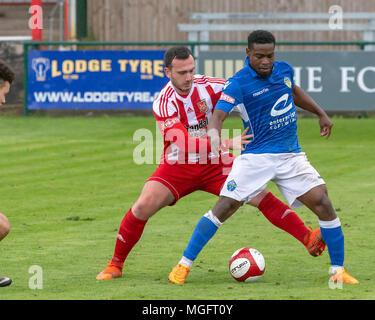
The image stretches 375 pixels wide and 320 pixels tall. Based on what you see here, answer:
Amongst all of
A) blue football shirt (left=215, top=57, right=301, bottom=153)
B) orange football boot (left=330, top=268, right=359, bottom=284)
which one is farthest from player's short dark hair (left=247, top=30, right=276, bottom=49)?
orange football boot (left=330, top=268, right=359, bottom=284)

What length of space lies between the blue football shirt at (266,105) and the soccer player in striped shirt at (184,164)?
47cm

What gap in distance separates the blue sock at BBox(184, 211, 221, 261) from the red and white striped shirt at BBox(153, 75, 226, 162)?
2.27ft

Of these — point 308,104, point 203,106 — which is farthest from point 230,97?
point 308,104

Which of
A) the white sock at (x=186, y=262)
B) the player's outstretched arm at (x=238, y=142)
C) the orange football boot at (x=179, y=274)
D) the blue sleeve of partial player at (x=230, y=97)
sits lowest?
the orange football boot at (x=179, y=274)

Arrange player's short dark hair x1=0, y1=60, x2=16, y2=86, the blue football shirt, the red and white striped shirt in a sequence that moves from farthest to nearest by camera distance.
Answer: the red and white striped shirt
the blue football shirt
player's short dark hair x1=0, y1=60, x2=16, y2=86

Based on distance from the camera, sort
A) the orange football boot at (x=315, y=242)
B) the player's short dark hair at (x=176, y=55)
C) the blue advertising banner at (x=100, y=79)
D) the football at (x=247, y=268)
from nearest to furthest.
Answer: the football at (x=247, y=268) < the orange football boot at (x=315, y=242) < the player's short dark hair at (x=176, y=55) < the blue advertising banner at (x=100, y=79)

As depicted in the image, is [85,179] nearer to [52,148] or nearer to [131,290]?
[52,148]

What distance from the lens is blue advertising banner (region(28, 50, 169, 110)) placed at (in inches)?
814

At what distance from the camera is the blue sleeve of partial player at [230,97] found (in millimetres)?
6988

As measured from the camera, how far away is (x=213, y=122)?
6.97 metres

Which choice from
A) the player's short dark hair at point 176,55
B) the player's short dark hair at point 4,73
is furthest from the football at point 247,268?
the player's short dark hair at point 4,73

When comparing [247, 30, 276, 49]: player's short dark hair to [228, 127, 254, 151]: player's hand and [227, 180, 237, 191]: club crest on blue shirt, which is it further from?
[227, 180, 237, 191]: club crest on blue shirt

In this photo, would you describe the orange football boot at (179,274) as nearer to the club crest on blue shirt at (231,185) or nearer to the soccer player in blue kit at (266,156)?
the soccer player in blue kit at (266,156)
